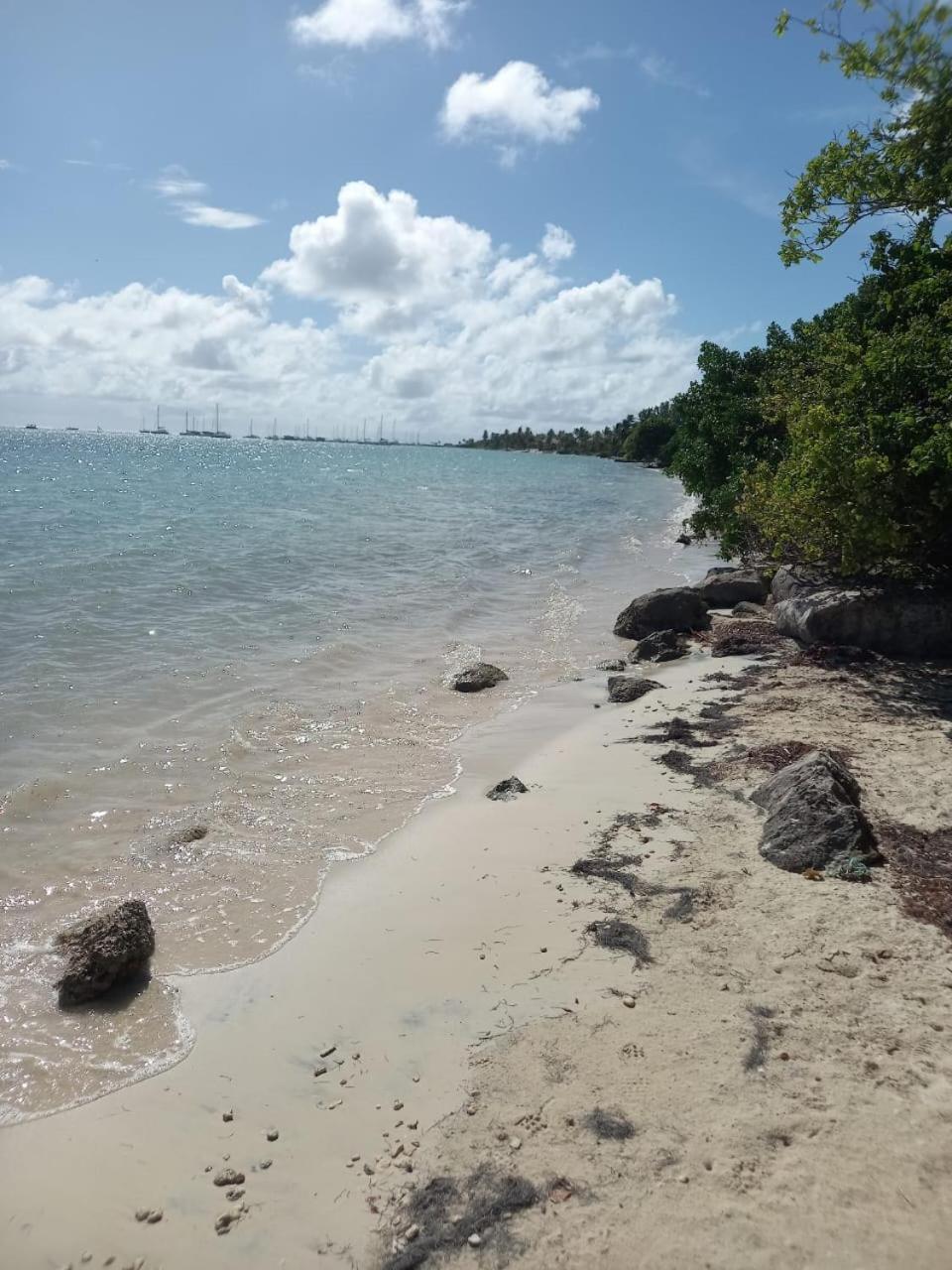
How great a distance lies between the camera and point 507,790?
8.43 metres

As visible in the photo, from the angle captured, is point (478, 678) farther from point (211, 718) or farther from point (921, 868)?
point (921, 868)

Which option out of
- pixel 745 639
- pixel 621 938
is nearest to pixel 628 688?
pixel 745 639

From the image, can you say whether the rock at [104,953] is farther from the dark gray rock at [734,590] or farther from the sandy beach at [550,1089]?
the dark gray rock at [734,590]

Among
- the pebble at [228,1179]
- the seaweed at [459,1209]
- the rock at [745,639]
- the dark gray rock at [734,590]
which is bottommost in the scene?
the pebble at [228,1179]

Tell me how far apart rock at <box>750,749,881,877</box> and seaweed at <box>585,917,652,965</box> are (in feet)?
A: 4.68

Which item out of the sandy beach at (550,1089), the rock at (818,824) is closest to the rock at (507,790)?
the sandy beach at (550,1089)

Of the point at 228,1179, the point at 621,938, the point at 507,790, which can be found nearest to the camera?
the point at 228,1179

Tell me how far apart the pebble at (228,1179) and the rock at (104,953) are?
2.03m

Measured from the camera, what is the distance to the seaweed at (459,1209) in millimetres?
3432

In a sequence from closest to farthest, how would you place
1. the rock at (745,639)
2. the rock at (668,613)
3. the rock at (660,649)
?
1. the rock at (745,639)
2. the rock at (660,649)
3. the rock at (668,613)

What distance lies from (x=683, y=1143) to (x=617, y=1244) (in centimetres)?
60

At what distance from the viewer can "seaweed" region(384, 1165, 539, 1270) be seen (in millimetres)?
3432

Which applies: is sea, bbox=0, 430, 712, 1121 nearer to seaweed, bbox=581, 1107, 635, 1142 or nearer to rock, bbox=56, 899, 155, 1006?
rock, bbox=56, 899, 155, 1006

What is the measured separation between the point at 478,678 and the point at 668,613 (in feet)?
16.0
